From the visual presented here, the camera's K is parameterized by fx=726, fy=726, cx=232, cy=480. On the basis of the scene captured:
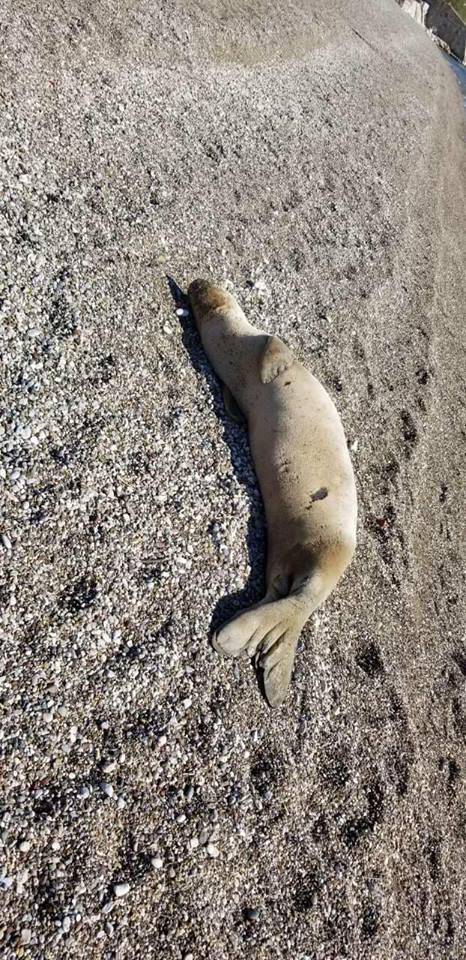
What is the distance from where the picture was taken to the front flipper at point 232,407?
17.5 feet

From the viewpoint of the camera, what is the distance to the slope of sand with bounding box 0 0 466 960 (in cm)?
337

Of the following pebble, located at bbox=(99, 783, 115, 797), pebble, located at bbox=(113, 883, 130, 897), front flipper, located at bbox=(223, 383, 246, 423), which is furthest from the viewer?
front flipper, located at bbox=(223, 383, 246, 423)

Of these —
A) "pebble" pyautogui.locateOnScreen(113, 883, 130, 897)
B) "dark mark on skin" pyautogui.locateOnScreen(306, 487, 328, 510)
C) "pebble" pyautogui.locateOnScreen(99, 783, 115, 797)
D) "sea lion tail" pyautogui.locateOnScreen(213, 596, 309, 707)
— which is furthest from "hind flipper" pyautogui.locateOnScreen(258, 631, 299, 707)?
"pebble" pyautogui.locateOnScreen(113, 883, 130, 897)

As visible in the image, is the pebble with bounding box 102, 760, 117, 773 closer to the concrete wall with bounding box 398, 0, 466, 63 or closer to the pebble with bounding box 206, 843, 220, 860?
the pebble with bounding box 206, 843, 220, 860

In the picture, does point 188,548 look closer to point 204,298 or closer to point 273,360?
point 273,360

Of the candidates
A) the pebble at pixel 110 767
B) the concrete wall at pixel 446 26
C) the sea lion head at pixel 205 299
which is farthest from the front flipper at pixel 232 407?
the concrete wall at pixel 446 26

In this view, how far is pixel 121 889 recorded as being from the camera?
3152 millimetres

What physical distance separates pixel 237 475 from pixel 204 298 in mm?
1635

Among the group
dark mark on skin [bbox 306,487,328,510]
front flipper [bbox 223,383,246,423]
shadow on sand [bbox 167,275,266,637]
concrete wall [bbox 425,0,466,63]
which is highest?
dark mark on skin [bbox 306,487,328,510]

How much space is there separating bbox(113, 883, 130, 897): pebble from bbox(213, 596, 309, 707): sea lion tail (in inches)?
50.0

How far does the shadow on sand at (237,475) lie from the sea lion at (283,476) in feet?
0.19

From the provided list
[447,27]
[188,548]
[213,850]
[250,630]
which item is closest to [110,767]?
[213,850]

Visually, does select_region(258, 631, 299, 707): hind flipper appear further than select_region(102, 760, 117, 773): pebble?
Yes

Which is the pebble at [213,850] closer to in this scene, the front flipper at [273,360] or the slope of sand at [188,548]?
the slope of sand at [188,548]
